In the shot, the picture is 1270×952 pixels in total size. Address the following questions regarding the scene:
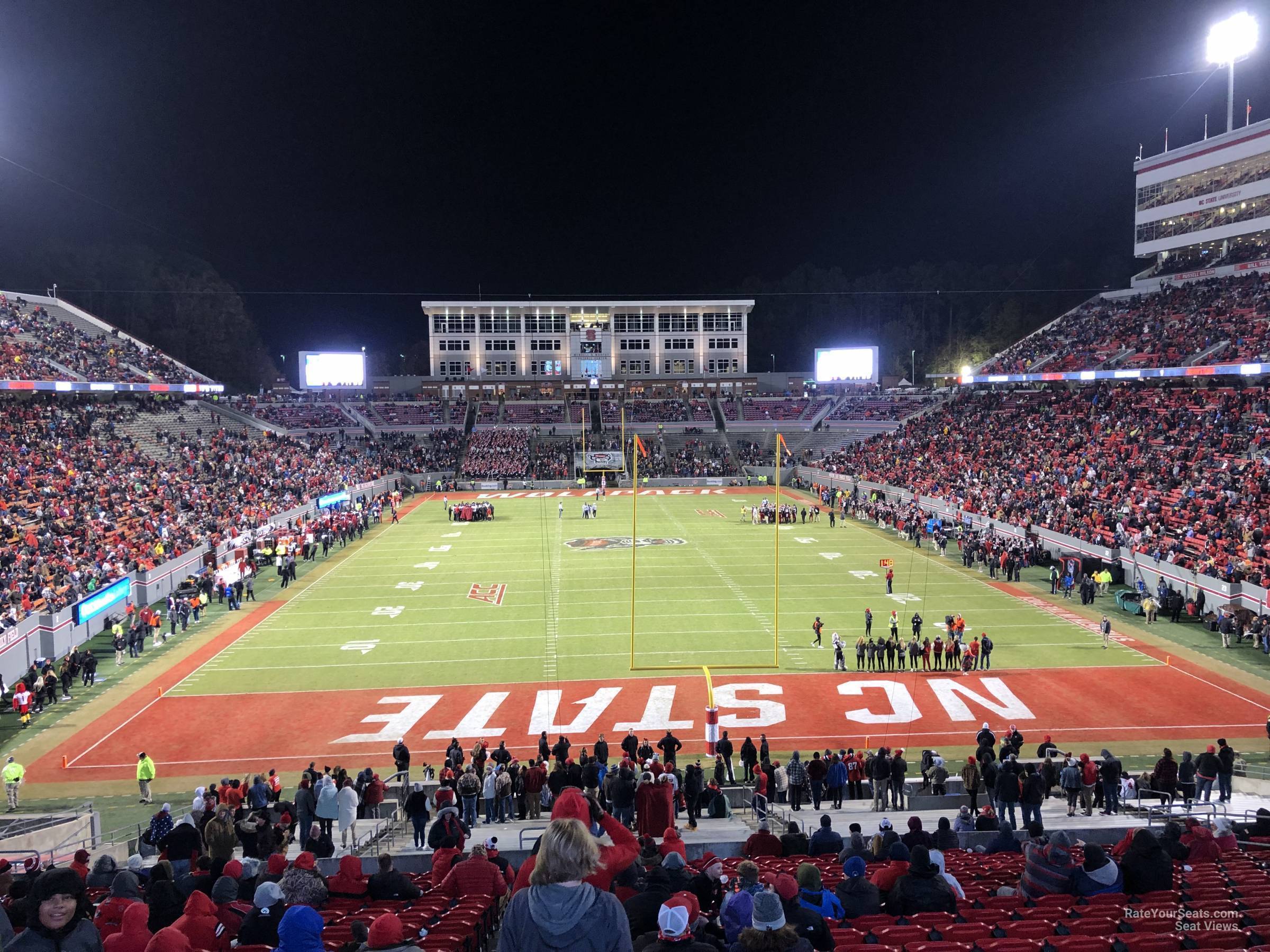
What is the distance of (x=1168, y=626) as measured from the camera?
1008 inches

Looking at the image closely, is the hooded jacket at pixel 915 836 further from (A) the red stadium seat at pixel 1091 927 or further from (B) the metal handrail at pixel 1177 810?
(B) the metal handrail at pixel 1177 810

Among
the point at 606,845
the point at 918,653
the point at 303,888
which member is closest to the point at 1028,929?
the point at 606,845

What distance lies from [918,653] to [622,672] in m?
7.13

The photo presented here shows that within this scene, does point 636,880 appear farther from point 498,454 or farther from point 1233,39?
point 498,454

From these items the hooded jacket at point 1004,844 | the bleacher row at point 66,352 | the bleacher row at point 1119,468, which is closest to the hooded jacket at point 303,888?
the hooded jacket at point 1004,844

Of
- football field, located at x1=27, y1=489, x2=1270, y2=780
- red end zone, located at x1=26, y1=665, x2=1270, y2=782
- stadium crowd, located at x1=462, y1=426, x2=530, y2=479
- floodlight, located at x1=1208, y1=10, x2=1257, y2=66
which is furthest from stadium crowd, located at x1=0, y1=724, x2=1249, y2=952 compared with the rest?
stadium crowd, located at x1=462, y1=426, x2=530, y2=479

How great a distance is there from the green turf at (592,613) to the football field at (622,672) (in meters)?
Answer: 0.11

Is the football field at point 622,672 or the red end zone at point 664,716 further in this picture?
the football field at point 622,672

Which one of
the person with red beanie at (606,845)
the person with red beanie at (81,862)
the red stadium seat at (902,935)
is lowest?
the person with red beanie at (81,862)

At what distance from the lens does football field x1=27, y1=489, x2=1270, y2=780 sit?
18.0 meters

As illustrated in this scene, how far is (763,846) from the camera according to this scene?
30.7 feet

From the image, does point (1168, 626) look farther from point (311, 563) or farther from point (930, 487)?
point (311, 563)

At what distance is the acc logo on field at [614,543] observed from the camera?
38.9 meters

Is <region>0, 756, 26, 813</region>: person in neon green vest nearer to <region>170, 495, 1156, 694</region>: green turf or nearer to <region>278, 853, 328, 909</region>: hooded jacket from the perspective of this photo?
<region>170, 495, 1156, 694</region>: green turf
